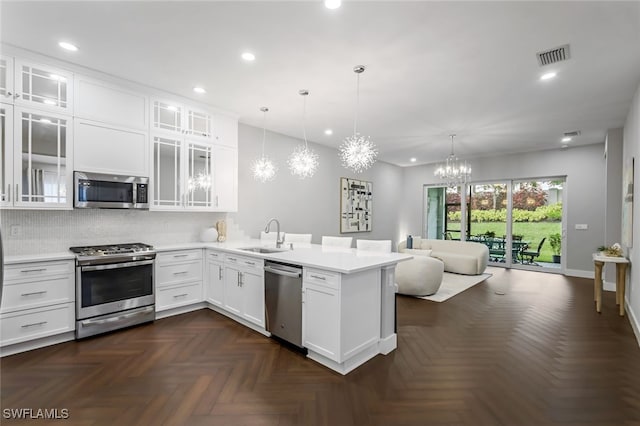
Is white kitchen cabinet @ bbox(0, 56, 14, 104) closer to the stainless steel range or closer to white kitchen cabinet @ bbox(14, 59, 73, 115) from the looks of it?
white kitchen cabinet @ bbox(14, 59, 73, 115)

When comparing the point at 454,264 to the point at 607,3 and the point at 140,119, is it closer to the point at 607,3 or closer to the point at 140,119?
the point at 607,3

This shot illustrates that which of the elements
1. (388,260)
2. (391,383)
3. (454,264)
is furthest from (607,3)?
(454,264)

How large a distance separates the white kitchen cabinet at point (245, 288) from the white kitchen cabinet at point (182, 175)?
42.6 inches

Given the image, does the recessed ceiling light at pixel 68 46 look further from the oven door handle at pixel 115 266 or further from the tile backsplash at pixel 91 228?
the oven door handle at pixel 115 266

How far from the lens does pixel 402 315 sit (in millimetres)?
3945

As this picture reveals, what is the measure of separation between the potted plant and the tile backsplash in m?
7.60

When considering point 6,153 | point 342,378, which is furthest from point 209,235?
point 342,378

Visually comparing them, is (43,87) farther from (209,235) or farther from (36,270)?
(209,235)

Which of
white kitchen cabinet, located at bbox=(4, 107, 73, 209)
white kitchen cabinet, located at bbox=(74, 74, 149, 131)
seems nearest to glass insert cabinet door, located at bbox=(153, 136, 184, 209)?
white kitchen cabinet, located at bbox=(74, 74, 149, 131)

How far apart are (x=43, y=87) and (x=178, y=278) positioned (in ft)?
8.28

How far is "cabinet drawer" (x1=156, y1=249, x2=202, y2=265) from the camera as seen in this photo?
12.3 feet

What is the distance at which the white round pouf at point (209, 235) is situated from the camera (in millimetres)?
4457

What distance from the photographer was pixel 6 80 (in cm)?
290

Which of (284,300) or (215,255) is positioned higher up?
(215,255)
